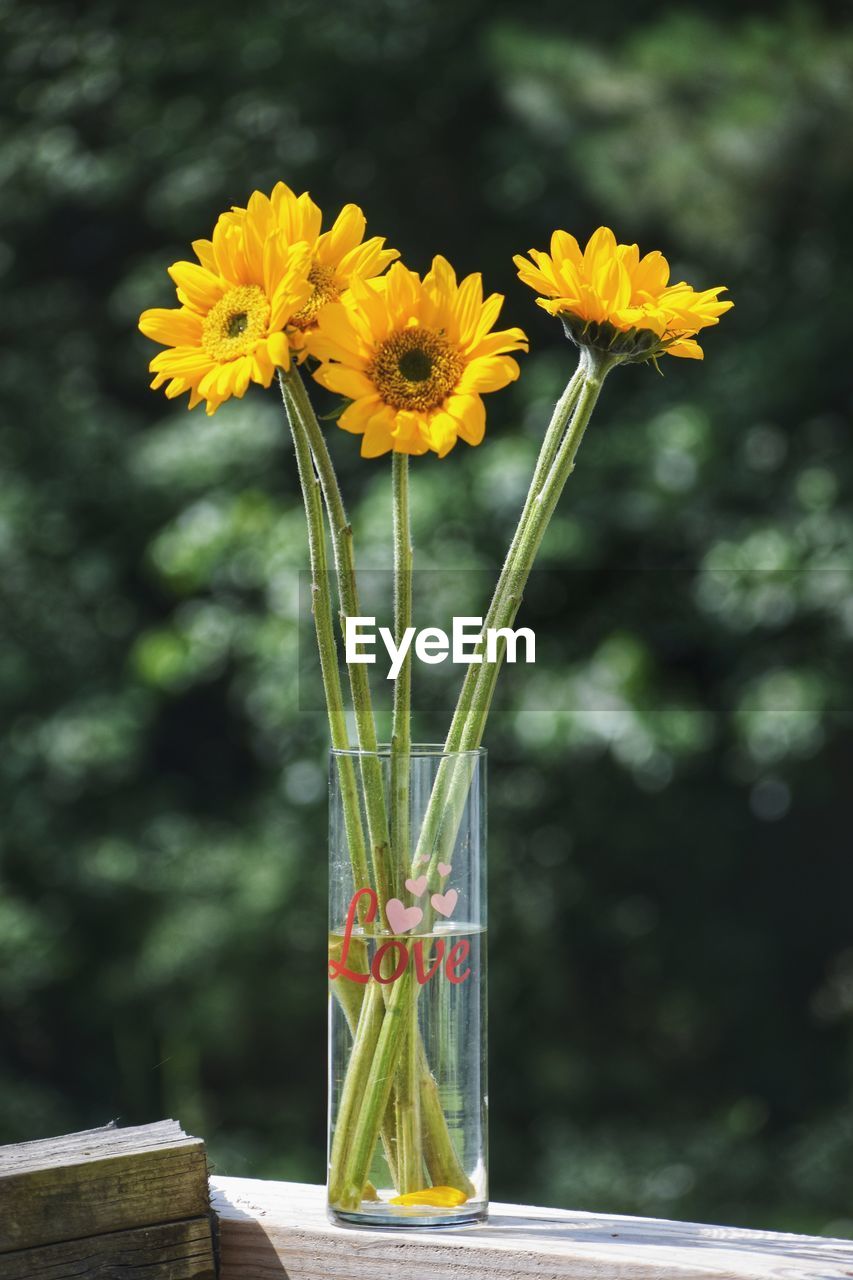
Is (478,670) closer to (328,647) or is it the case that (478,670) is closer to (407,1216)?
(328,647)

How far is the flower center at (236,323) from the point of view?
62 cm

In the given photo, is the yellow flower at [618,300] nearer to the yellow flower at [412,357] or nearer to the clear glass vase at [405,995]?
the yellow flower at [412,357]

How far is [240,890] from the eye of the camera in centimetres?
279

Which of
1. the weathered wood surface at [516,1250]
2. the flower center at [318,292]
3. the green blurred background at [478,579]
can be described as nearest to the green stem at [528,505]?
the flower center at [318,292]

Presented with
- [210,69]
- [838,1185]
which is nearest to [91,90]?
[210,69]

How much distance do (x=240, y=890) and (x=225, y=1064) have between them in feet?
1.31

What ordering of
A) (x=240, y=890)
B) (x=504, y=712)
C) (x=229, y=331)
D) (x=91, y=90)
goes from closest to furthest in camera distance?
1. (x=229, y=331)
2. (x=504, y=712)
3. (x=240, y=890)
4. (x=91, y=90)

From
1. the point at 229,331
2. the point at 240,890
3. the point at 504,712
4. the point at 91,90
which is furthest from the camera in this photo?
A: the point at 91,90

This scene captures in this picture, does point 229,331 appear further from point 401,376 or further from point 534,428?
point 534,428

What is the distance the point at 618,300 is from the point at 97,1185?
0.42m

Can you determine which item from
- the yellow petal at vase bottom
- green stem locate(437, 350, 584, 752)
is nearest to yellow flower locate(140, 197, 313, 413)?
green stem locate(437, 350, 584, 752)

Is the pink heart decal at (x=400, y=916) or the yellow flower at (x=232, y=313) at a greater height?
the yellow flower at (x=232, y=313)

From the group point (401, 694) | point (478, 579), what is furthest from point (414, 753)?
point (478, 579)

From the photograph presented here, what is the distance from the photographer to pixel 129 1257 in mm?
630
